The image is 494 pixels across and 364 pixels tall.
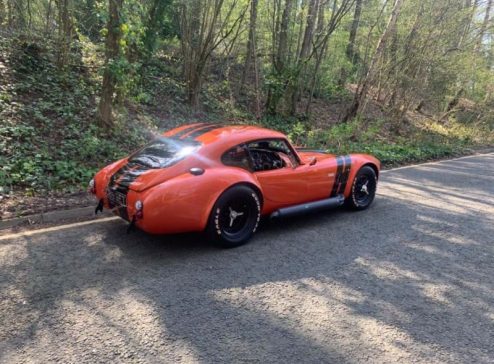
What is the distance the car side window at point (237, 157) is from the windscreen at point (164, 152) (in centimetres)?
34

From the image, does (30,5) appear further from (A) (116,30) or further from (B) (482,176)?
(B) (482,176)

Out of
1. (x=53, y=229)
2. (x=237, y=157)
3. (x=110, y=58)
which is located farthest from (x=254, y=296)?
(x=110, y=58)

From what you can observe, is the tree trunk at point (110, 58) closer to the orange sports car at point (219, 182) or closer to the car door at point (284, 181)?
the orange sports car at point (219, 182)

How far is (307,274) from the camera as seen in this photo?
396 centimetres

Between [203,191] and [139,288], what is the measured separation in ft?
3.68

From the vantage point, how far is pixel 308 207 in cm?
512

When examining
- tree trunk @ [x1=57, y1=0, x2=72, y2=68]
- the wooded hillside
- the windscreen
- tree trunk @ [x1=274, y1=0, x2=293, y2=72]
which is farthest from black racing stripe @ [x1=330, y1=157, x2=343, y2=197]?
tree trunk @ [x1=274, y1=0, x2=293, y2=72]

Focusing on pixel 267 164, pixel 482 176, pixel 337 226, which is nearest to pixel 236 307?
pixel 267 164

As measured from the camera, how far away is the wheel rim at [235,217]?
433 cm

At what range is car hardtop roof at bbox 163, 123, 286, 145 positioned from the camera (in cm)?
459

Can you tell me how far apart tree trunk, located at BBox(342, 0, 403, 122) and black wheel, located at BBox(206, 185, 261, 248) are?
31.2 feet

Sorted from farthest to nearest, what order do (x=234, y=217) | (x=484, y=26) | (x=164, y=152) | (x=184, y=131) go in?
1. (x=484, y=26)
2. (x=184, y=131)
3. (x=164, y=152)
4. (x=234, y=217)

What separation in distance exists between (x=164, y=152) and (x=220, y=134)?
68cm

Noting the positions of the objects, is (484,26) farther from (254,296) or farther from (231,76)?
(254,296)
